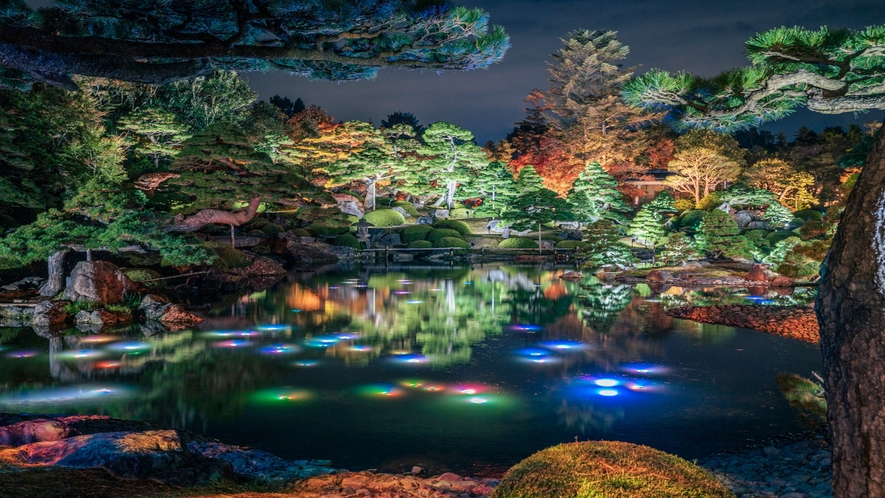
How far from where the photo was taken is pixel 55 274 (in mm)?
12070

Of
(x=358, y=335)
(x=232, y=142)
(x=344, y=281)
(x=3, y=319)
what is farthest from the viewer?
(x=344, y=281)

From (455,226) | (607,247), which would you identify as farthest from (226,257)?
(455,226)

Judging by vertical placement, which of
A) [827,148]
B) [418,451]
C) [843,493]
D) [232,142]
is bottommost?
[418,451]

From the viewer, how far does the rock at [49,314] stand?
424 inches

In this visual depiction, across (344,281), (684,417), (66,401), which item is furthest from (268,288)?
(684,417)

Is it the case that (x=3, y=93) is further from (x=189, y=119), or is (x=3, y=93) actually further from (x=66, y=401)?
(x=189, y=119)

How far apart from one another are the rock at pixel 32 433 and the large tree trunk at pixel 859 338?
4807 mm

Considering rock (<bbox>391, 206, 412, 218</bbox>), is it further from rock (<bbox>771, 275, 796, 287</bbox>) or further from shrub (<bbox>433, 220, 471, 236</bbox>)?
rock (<bbox>771, 275, 796, 287</bbox>)

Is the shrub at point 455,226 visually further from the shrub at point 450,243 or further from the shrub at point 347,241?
the shrub at point 347,241

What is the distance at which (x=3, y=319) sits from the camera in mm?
11289

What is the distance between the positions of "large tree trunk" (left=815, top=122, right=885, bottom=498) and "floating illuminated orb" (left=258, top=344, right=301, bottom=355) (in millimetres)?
7732

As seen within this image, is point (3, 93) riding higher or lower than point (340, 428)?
higher

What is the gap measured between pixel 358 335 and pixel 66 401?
4.63 m

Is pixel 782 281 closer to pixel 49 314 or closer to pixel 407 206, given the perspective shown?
pixel 49 314
